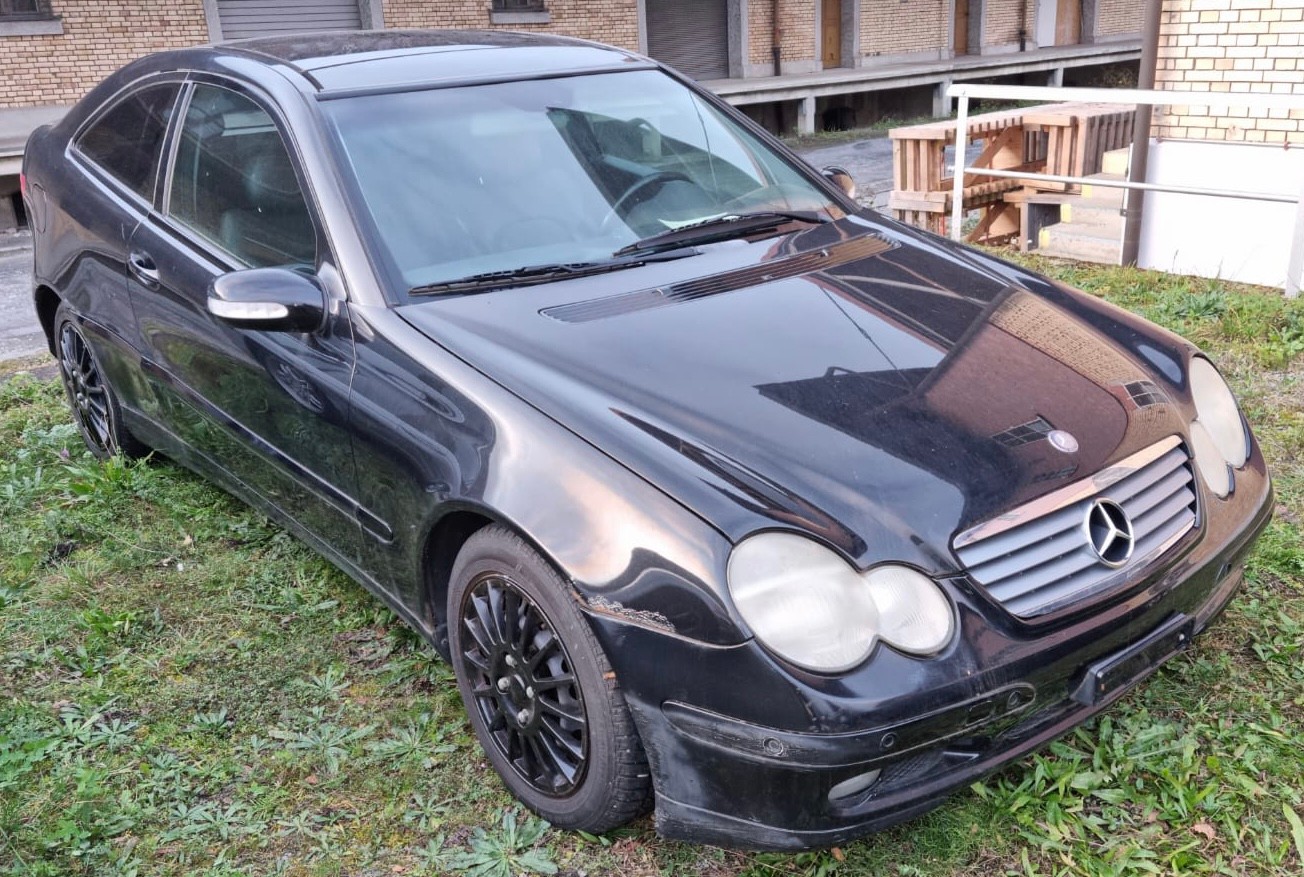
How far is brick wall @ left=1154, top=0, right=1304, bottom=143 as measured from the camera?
655cm

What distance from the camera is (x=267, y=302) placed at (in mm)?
2850

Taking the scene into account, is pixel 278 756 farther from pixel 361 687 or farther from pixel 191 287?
pixel 191 287

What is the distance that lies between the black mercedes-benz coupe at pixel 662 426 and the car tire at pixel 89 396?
0.72 meters

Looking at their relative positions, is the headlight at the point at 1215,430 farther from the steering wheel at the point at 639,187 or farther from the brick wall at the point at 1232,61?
the brick wall at the point at 1232,61

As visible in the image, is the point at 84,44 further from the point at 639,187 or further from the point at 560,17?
the point at 639,187

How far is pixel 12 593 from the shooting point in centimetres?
394

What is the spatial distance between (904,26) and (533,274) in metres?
25.4

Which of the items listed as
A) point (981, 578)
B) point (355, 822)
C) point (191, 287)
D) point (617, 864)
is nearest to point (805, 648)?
point (981, 578)

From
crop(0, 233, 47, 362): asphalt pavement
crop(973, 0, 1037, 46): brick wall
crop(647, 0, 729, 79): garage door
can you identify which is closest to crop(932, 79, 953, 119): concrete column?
crop(973, 0, 1037, 46): brick wall

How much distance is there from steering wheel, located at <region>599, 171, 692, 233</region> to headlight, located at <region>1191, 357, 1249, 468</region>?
1.54 m

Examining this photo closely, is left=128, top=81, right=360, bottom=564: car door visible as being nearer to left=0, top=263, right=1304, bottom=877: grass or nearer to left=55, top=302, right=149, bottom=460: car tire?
left=0, top=263, right=1304, bottom=877: grass

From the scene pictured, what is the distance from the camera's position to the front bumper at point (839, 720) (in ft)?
6.77

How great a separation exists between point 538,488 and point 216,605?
1.91 m

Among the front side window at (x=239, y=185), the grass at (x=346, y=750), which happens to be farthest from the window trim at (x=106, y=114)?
the grass at (x=346, y=750)
